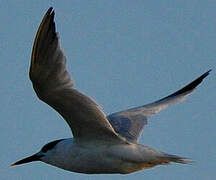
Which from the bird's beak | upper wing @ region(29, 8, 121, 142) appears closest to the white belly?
upper wing @ region(29, 8, 121, 142)

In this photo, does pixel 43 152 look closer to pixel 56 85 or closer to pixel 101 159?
pixel 101 159

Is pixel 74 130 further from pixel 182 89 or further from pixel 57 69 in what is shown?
pixel 182 89

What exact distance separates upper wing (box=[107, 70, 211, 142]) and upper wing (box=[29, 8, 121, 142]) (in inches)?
43.8

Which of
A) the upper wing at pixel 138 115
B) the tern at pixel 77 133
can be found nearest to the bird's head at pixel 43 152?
the tern at pixel 77 133

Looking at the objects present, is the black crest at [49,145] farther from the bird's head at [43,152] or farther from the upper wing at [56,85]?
the upper wing at [56,85]

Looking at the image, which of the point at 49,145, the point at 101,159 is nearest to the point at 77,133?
the point at 101,159

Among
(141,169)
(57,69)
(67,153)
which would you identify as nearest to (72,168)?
(67,153)

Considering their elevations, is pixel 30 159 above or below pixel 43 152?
below

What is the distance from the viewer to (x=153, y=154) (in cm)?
877

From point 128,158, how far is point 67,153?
0.80m

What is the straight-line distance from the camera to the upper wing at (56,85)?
8031mm

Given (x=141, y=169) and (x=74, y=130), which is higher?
(x=74, y=130)

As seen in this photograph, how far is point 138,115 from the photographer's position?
10.8 m

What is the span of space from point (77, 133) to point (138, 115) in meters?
2.00
